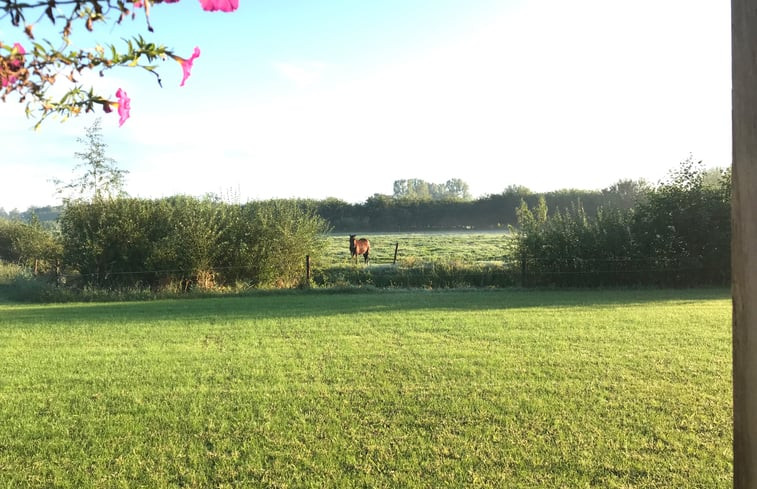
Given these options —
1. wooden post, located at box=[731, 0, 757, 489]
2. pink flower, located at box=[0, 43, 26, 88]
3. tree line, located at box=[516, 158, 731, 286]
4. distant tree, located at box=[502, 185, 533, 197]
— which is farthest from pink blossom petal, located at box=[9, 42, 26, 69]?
distant tree, located at box=[502, 185, 533, 197]

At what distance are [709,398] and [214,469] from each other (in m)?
4.19

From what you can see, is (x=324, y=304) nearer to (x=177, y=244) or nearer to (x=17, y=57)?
(x=177, y=244)

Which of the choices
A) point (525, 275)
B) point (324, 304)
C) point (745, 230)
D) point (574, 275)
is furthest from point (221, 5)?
point (574, 275)

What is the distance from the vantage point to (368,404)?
4.31 metres

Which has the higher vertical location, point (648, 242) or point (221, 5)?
point (221, 5)

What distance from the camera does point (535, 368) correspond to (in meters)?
5.37

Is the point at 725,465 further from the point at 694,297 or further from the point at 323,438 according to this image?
the point at 694,297

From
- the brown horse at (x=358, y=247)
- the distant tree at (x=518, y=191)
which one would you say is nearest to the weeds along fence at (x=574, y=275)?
the brown horse at (x=358, y=247)

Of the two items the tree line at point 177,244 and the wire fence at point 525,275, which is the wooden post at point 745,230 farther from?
the tree line at point 177,244

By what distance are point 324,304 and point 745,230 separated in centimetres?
1020

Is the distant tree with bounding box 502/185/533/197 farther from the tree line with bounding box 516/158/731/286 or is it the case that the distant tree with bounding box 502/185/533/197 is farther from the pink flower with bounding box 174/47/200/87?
the pink flower with bounding box 174/47/200/87

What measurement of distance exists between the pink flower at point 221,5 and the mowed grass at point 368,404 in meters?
2.76

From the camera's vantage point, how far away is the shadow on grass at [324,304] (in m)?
9.27

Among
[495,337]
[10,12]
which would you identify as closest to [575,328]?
[495,337]
